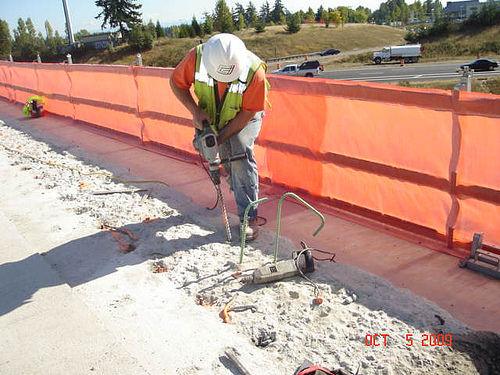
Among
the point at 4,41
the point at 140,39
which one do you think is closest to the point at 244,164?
the point at 140,39

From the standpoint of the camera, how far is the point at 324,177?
532 cm

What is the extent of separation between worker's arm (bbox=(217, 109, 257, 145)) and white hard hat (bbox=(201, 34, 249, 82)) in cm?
38

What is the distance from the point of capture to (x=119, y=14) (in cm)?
7156

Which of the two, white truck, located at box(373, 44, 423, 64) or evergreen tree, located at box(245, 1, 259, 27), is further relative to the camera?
evergreen tree, located at box(245, 1, 259, 27)

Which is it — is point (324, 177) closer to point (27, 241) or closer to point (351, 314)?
point (351, 314)

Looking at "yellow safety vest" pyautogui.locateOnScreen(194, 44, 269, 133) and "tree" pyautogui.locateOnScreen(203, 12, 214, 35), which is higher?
"tree" pyautogui.locateOnScreen(203, 12, 214, 35)

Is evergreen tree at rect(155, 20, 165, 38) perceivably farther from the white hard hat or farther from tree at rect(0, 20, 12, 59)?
the white hard hat

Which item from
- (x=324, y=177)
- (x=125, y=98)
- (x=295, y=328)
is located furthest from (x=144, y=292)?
(x=125, y=98)

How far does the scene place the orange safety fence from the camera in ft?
12.9

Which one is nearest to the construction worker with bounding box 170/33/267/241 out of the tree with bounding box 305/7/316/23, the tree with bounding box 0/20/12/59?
the tree with bounding box 0/20/12/59

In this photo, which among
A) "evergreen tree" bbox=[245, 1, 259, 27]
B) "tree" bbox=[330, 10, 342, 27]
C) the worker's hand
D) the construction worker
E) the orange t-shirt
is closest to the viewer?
the construction worker

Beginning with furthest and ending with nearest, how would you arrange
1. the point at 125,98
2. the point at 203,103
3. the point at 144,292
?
the point at 125,98 → the point at 203,103 → the point at 144,292

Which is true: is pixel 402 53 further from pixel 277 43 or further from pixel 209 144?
pixel 209 144

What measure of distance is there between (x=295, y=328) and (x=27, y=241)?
10.3 ft
